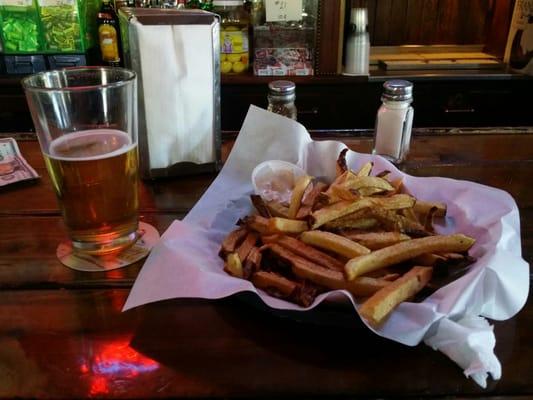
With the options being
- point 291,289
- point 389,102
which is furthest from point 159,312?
point 389,102

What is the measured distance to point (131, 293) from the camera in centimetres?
73

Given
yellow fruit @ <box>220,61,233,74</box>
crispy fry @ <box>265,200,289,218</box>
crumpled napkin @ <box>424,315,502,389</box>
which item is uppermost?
yellow fruit @ <box>220,61,233,74</box>

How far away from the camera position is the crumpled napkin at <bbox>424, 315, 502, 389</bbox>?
0.61 metres

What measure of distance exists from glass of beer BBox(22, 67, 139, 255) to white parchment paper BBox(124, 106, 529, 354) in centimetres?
12

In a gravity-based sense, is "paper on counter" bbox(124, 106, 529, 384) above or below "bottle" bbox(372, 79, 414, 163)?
below

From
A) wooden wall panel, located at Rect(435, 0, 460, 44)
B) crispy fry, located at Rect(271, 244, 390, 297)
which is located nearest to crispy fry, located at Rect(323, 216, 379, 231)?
crispy fry, located at Rect(271, 244, 390, 297)

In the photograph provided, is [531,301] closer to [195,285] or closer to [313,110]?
[195,285]

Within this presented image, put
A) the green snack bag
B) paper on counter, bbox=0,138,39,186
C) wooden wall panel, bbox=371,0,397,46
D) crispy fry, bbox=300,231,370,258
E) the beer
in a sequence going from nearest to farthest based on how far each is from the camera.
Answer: crispy fry, bbox=300,231,370,258 → the beer → paper on counter, bbox=0,138,39,186 → the green snack bag → wooden wall panel, bbox=371,0,397,46

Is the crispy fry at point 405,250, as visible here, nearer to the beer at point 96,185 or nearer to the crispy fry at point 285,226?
the crispy fry at point 285,226

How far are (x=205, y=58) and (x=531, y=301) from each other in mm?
791

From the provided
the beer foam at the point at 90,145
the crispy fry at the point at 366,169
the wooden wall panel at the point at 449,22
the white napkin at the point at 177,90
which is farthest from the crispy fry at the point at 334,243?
the wooden wall panel at the point at 449,22

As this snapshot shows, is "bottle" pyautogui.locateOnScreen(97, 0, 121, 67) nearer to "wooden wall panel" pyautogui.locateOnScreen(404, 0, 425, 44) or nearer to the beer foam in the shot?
"wooden wall panel" pyautogui.locateOnScreen(404, 0, 425, 44)

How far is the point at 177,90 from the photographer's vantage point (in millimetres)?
1109

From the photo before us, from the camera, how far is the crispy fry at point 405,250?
2.28 ft
